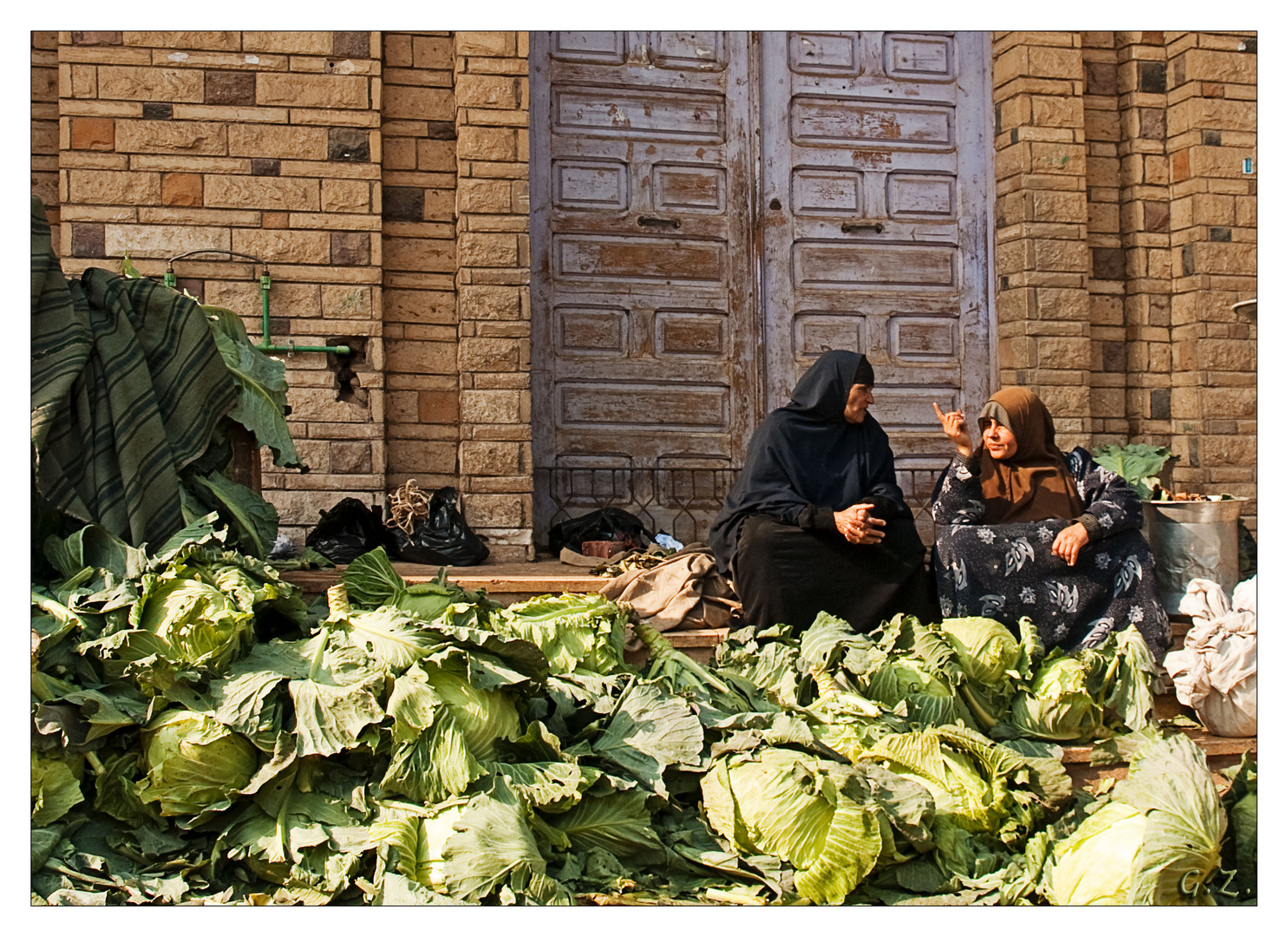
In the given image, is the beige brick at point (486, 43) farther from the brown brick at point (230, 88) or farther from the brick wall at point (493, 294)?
the brown brick at point (230, 88)

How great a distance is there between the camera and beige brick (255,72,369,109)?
6.18m

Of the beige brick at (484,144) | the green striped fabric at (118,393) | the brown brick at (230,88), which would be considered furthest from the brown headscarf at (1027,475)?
the brown brick at (230,88)

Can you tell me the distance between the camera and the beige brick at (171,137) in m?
6.03

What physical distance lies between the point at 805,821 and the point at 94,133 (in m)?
5.24

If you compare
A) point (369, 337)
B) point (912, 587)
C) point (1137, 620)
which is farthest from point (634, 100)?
point (1137, 620)

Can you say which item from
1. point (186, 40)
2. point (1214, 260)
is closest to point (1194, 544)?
point (1214, 260)

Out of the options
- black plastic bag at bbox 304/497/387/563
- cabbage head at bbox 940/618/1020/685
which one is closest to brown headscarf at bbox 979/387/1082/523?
cabbage head at bbox 940/618/1020/685

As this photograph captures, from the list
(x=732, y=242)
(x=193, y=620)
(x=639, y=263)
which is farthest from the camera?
(x=732, y=242)

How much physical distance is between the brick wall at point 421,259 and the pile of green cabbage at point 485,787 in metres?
2.99

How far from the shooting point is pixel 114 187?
6016 millimetres

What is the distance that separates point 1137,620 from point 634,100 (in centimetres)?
430

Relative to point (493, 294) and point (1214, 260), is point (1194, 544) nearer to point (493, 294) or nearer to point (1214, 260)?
point (1214, 260)

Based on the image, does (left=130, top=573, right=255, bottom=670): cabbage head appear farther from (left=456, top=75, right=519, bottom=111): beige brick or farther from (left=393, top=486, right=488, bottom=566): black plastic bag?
(left=456, top=75, right=519, bottom=111): beige brick

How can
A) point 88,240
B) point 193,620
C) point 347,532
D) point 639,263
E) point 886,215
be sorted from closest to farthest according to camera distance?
1. point 193,620
2. point 347,532
3. point 88,240
4. point 639,263
5. point 886,215
